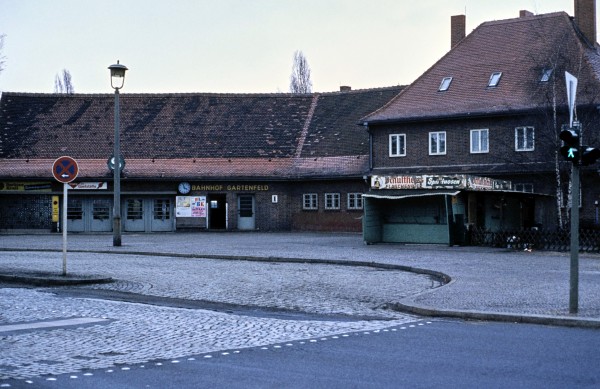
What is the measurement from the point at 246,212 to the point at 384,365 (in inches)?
1696

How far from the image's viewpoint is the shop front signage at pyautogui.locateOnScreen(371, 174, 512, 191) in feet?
108

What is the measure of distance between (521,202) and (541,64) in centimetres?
722

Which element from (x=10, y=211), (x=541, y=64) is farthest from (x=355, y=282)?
(x=10, y=211)

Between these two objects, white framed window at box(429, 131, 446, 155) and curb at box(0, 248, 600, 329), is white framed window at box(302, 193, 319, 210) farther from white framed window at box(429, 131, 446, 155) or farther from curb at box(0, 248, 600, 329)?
curb at box(0, 248, 600, 329)

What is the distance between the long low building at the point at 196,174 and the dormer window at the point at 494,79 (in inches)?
357

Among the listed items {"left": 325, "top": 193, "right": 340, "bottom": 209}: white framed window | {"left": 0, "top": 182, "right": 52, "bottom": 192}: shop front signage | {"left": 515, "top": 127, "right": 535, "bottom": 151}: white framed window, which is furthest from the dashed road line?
{"left": 0, "top": 182, "right": 52, "bottom": 192}: shop front signage

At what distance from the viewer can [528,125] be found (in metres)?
41.2

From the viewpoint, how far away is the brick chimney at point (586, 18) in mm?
44688

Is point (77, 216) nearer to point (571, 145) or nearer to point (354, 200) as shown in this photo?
point (354, 200)

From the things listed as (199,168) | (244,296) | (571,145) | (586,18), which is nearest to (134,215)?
(199,168)

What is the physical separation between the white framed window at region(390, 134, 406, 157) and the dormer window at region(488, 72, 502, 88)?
5377 mm

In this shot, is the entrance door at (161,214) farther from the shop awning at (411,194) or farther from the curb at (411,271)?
the shop awning at (411,194)

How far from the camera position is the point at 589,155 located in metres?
12.8

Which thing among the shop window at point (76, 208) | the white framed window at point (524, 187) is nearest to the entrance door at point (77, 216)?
the shop window at point (76, 208)
